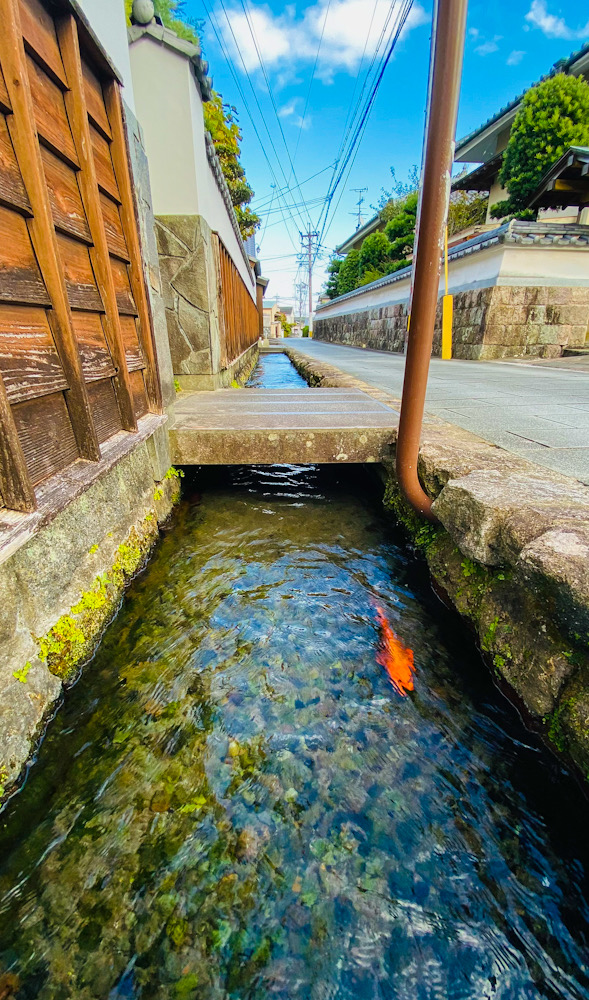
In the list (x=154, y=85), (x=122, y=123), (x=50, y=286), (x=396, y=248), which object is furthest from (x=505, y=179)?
(x=50, y=286)

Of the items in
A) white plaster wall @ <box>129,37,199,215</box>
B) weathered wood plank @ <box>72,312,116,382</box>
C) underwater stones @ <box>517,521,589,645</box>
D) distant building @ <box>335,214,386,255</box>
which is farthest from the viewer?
distant building @ <box>335,214,386,255</box>

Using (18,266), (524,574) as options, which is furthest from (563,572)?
(18,266)

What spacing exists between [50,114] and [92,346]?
93 centimetres

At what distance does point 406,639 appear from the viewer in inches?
79.5

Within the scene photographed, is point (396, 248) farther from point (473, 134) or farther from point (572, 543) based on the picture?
point (572, 543)

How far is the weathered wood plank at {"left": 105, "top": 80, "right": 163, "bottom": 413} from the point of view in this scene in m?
2.40

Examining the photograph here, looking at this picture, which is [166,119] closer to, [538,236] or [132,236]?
[132,236]

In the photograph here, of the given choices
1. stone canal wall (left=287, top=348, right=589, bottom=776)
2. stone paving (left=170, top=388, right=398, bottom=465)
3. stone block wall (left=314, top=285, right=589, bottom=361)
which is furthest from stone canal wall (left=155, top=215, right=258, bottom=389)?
stone block wall (left=314, top=285, right=589, bottom=361)

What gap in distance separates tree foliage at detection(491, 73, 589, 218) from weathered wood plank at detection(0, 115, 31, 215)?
12.7m

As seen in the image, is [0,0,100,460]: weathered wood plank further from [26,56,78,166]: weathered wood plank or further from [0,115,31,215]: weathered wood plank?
[26,56,78,166]: weathered wood plank

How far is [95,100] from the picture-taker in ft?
7.34

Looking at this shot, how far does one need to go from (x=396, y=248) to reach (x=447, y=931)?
69.6 feet

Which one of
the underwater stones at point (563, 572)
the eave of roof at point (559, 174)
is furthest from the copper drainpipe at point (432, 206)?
the eave of roof at point (559, 174)

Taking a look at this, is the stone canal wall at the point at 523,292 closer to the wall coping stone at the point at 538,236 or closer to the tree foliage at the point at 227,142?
the wall coping stone at the point at 538,236
